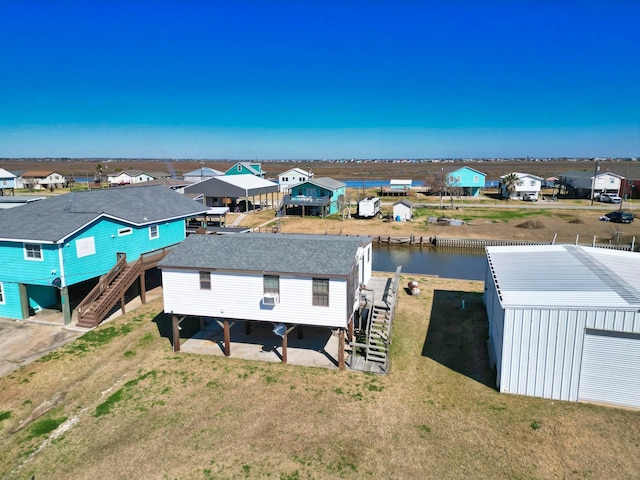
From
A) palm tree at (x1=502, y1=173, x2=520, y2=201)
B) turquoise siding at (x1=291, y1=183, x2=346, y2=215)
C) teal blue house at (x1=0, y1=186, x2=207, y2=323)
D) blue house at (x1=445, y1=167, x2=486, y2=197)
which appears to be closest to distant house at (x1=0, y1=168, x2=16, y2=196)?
turquoise siding at (x1=291, y1=183, x2=346, y2=215)

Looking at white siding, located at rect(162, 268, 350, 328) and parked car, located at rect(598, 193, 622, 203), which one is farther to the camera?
parked car, located at rect(598, 193, 622, 203)

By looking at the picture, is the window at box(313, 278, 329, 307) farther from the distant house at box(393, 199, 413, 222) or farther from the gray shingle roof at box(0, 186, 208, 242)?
the distant house at box(393, 199, 413, 222)

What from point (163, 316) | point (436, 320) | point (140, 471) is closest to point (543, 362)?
point (436, 320)

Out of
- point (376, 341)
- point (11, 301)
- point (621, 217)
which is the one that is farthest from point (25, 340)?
point (621, 217)

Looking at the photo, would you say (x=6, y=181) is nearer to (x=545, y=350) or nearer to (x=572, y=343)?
(x=545, y=350)

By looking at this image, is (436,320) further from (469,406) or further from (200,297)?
(200,297)

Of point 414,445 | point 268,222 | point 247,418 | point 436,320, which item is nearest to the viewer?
point 414,445
